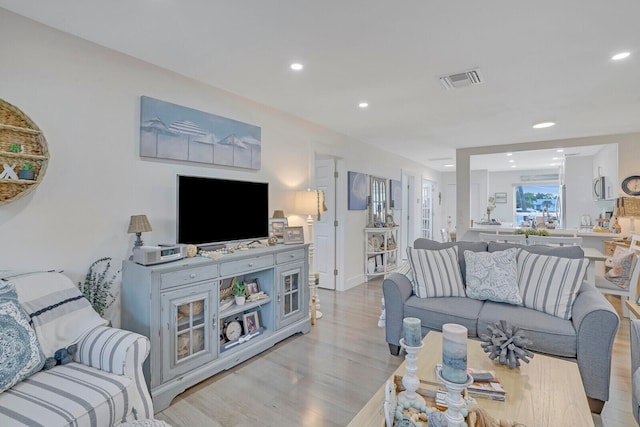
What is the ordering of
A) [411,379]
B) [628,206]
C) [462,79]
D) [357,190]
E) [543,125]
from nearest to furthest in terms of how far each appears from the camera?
[411,379], [462,79], [543,125], [628,206], [357,190]

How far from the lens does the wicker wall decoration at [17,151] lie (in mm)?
1778

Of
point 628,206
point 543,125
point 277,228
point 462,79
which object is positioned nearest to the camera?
point 462,79

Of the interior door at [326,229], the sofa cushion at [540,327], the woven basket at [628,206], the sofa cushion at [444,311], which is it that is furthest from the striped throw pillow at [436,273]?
the woven basket at [628,206]

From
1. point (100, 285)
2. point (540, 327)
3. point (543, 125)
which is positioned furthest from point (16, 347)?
point (543, 125)

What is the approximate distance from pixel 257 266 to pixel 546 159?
7.62 m

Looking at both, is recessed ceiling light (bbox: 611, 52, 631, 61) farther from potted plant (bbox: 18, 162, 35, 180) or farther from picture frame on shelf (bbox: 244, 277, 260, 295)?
potted plant (bbox: 18, 162, 35, 180)

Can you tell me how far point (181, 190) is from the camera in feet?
8.09

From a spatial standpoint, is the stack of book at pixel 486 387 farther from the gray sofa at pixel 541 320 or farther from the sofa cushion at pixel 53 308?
the sofa cushion at pixel 53 308

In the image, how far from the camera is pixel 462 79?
2.77 meters

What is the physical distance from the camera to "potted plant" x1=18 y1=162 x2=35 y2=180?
183 centimetres

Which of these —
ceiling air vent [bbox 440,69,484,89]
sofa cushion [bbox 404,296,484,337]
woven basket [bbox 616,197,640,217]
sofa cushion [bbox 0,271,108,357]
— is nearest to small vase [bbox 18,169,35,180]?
sofa cushion [bbox 0,271,108,357]

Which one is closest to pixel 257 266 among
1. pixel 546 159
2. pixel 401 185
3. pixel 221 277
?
pixel 221 277

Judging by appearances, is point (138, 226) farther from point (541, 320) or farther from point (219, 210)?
point (541, 320)

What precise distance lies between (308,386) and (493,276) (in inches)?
67.9
